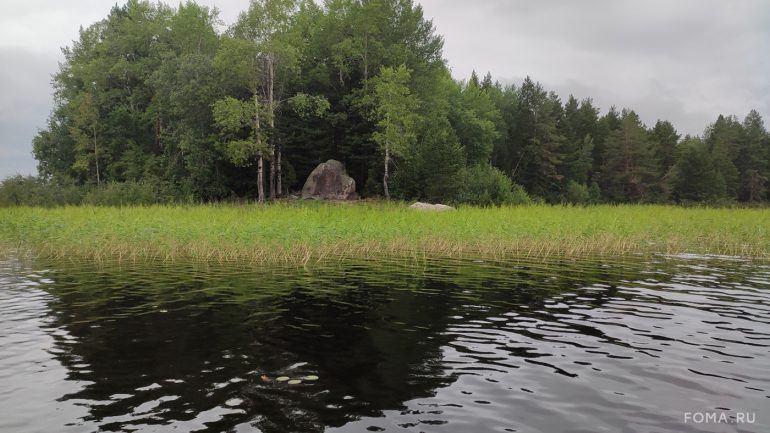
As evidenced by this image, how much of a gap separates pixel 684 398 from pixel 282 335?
5681 mm

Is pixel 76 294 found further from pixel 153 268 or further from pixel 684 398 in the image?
pixel 684 398

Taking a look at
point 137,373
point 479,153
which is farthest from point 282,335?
point 479,153

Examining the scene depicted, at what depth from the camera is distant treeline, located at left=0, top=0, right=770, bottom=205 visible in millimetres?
40031

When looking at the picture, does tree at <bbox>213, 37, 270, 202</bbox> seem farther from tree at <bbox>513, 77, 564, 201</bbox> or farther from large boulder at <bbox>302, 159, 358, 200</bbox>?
tree at <bbox>513, 77, 564, 201</bbox>

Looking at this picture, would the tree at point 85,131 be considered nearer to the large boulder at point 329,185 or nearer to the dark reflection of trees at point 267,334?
the large boulder at point 329,185

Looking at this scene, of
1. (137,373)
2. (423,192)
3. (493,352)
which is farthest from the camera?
(423,192)

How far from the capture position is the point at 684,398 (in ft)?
18.7

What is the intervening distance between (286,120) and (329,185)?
7700 mm

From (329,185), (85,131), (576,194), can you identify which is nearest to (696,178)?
(576,194)

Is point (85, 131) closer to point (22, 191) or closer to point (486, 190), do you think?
point (22, 191)

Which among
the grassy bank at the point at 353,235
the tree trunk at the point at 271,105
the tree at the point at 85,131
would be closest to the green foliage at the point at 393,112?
the tree trunk at the point at 271,105

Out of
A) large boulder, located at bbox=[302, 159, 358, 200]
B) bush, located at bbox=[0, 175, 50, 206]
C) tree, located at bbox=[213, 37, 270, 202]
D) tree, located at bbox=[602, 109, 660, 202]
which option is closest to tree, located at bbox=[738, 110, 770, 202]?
tree, located at bbox=[602, 109, 660, 202]

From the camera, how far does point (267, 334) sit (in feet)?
27.2

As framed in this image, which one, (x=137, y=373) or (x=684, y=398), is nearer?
(x=684, y=398)
